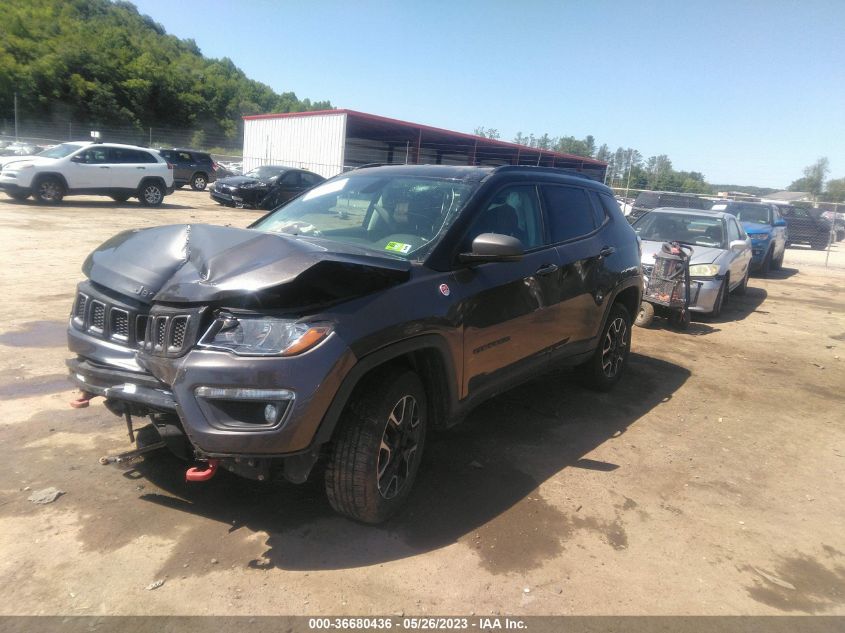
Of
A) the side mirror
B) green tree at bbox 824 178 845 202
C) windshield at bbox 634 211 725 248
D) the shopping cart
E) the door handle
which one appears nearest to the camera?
the side mirror

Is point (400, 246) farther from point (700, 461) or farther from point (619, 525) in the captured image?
point (700, 461)

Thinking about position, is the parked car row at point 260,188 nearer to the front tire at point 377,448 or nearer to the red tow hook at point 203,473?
the front tire at point 377,448

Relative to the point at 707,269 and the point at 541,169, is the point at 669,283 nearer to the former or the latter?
the point at 707,269

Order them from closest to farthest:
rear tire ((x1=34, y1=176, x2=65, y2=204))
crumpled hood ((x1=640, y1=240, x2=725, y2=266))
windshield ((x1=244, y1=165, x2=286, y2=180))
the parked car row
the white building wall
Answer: crumpled hood ((x1=640, y1=240, x2=725, y2=266)), rear tire ((x1=34, y1=176, x2=65, y2=204)), the parked car row, windshield ((x1=244, y1=165, x2=286, y2=180)), the white building wall

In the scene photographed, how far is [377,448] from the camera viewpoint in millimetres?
2836

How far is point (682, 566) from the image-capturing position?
9.95 ft

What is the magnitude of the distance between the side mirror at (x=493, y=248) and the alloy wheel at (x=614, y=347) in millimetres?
2290

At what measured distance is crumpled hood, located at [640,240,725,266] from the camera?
8625 millimetres

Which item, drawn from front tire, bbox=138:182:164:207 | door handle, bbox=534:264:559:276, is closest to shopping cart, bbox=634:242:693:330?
door handle, bbox=534:264:559:276

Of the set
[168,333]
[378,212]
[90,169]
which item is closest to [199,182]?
[90,169]

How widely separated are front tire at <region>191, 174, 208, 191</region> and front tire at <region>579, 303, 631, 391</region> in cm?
2673

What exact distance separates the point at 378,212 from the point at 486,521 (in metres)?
2.04

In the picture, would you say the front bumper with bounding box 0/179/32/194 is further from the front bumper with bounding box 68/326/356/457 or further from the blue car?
the blue car

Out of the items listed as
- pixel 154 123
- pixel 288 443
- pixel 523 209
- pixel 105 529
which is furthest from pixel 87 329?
pixel 154 123
